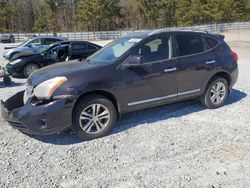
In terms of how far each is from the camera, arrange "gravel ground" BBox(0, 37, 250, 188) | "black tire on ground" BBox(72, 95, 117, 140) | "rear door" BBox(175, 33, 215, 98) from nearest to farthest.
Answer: "gravel ground" BBox(0, 37, 250, 188) → "black tire on ground" BBox(72, 95, 117, 140) → "rear door" BBox(175, 33, 215, 98)

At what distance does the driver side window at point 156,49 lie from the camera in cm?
513

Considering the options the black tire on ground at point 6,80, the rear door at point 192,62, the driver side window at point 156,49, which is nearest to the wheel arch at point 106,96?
the driver side window at point 156,49

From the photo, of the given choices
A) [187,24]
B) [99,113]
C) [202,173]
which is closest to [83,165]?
[99,113]

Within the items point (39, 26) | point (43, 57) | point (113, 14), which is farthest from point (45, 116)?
point (39, 26)

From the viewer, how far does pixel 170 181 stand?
3482 mm

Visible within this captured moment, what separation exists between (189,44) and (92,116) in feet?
8.19

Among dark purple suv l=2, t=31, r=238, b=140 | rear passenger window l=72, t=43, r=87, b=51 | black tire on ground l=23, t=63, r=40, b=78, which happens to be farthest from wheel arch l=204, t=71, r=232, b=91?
black tire on ground l=23, t=63, r=40, b=78

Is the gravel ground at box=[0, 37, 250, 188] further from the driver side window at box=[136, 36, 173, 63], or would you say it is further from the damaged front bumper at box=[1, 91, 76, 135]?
the driver side window at box=[136, 36, 173, 63]

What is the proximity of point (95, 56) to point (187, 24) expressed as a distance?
177 feet

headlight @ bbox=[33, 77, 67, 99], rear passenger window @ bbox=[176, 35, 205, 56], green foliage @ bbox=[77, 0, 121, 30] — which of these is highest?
green foliage @ bbox=[77, 0, 121, 30]

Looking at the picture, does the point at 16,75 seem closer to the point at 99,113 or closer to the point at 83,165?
the point at 99,113

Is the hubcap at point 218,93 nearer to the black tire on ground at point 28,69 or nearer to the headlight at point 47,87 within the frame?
the headlight at point 47,87

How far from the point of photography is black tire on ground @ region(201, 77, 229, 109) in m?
6.00

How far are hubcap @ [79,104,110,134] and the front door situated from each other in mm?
403
